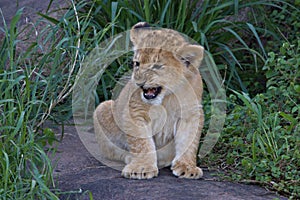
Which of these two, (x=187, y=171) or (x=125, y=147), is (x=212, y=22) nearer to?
(x=125, y=147)

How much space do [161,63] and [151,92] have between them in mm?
249

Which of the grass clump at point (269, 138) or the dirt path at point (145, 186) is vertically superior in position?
the grass clump at point (269, 138)

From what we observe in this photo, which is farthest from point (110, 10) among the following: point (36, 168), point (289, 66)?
point (36, 168)

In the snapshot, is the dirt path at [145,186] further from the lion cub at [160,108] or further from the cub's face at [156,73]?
the cub's face at [156,73]

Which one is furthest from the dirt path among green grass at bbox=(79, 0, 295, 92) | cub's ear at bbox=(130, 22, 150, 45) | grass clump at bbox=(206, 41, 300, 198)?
green grass at bbox=(79, 0, 295, 92)

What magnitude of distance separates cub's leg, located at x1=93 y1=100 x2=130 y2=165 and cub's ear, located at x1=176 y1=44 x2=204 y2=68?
84cm

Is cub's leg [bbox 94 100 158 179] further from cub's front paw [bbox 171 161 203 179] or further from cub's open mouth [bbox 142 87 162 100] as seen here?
cub's open mouth [bbox 142 87 162 100]

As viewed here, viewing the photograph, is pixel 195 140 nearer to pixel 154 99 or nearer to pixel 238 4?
pixel 154 99

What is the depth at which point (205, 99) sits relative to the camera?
6336 mm

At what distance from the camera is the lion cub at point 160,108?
481 cm

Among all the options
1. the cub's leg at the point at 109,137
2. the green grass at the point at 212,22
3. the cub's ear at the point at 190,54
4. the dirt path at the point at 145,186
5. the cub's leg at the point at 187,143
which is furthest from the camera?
the green grass at the point at 212,22

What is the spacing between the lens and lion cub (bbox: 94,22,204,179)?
189 inches

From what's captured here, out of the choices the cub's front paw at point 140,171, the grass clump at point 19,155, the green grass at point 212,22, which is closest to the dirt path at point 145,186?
the cub's front paw at point 140,171

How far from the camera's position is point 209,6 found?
6.96 meters
